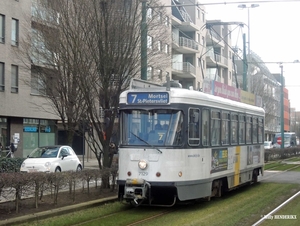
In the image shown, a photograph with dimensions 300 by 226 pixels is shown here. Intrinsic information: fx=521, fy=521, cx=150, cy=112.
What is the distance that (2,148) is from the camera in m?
33.1

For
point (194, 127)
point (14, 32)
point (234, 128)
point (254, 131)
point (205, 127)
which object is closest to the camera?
point (194, 127)

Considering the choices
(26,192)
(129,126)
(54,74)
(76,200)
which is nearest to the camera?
(26,192)

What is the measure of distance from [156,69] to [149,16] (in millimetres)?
2581

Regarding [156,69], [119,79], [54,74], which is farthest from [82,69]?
[54,74]

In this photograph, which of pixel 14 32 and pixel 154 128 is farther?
pixel 14 32

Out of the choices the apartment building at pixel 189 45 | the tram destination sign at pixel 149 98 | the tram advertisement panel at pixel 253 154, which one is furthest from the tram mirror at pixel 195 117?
the apartment building at pixel 189 45

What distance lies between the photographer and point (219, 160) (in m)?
15.1

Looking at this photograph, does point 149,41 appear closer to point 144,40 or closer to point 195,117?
point 144,40

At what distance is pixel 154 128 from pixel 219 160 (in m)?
3.00

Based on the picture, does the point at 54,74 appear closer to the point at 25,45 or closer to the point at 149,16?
the point at 25,45

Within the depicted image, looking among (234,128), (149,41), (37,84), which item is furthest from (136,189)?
(37,84)

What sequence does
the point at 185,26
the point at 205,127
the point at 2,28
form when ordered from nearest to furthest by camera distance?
1. the point at 205,127
2. the point at 2,28
3. the point at 185,26

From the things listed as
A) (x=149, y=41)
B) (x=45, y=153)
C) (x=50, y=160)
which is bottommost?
(x=50, y=160)

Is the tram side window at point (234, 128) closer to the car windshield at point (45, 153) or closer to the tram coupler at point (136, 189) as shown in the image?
the tram coupler at point (136, 189)
